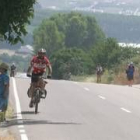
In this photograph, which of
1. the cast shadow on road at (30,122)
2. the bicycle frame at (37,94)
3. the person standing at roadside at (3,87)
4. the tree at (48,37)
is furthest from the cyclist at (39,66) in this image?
the tree at (48,37)

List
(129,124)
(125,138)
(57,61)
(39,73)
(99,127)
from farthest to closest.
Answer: (57,61)
(39,73)
(129,124)
(99,127)
(125,138)

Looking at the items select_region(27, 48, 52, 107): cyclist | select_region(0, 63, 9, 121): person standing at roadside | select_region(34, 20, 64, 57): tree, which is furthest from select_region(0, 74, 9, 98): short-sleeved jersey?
select_region(34, 20, 64, 57): tree

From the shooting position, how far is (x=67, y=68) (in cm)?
10744

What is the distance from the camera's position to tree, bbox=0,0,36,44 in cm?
1586

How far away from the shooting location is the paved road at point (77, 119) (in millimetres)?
14883

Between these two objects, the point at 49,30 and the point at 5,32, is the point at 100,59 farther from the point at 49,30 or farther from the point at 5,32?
the point at 5,32

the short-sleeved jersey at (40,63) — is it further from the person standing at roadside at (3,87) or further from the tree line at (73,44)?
the tree line at (73,44)

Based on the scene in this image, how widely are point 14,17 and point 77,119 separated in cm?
406

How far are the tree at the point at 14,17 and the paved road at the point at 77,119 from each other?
2.28 m

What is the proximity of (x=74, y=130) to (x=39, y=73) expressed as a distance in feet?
15.2

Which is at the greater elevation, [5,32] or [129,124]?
[5,32]

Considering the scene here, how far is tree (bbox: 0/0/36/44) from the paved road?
2.28 meters

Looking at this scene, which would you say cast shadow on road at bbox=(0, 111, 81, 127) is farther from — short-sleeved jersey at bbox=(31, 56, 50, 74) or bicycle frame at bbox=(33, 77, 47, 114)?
short-sleeved jersey at bbox=(31, 56, 50, 74)

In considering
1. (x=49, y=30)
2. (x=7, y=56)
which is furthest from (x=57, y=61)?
(x=7, y=56)
